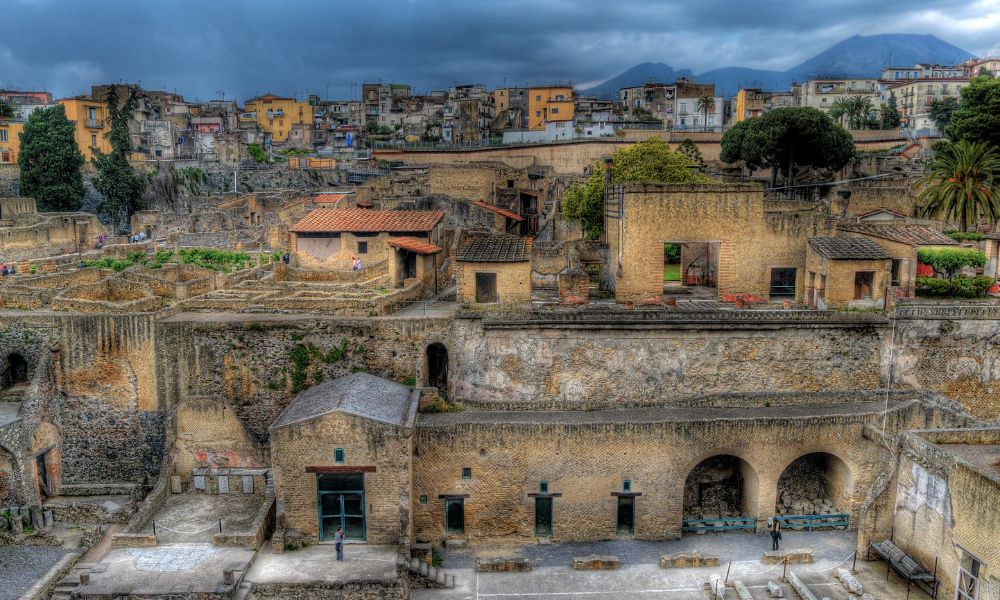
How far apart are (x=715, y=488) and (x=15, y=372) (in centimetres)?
2193

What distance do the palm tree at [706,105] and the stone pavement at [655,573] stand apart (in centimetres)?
5335

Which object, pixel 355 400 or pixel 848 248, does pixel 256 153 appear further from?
pixel 848 248

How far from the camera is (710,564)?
18812 millimetres

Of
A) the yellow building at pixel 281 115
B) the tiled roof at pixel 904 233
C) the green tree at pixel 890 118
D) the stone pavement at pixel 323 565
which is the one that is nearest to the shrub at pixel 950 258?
the tiled roof at pixel 904 233

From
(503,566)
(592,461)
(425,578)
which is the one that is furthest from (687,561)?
(425,578)

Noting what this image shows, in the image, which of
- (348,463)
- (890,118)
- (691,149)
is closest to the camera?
(348,463)

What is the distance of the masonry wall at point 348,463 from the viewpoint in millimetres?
18297

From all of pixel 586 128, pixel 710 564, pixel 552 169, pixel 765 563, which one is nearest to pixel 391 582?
pixel 710 564

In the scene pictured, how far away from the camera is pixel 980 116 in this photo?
36.1m

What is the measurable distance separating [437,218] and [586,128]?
3273 centimetres

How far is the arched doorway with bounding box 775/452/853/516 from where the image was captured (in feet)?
70.2

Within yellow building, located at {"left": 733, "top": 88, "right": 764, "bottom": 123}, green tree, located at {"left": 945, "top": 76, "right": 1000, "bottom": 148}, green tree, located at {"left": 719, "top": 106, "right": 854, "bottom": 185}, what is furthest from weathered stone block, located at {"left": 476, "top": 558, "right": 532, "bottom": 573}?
yellow building, located at {"left": 733, "top": 88, "right": 764, "bottom": 123}

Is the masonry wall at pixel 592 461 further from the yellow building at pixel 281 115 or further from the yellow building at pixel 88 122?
the yellow building at pixel 281 115

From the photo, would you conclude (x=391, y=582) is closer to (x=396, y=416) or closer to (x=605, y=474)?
(x=396, y=416)
